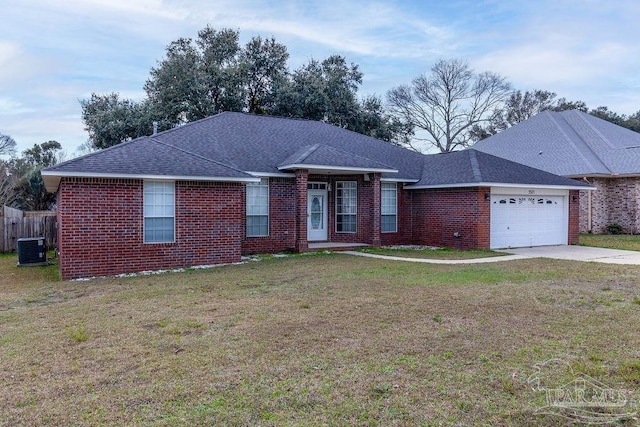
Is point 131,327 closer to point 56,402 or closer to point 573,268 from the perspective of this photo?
point 56,402

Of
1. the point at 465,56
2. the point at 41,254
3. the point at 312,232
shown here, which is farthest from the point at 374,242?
the point at 465,56

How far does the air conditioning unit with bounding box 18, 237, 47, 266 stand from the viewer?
13.9 metres

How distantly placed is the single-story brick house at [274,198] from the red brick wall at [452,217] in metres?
0.04

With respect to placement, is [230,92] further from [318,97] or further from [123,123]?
[123,123]

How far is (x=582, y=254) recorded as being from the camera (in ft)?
49.8

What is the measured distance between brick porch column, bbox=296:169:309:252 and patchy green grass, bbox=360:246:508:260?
2131mm

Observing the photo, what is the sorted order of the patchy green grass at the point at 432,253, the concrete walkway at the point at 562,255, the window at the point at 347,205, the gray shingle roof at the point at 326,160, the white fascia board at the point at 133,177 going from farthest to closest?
the window at the point at 347,205
the gray shingle roof at the point at 326,160
the patchy green grass at the point at 432,253
the concrete walkway at the point at 562,255
the white fascia board at the point at 133,177

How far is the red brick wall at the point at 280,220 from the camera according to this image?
52.3ft

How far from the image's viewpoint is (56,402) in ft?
13.4

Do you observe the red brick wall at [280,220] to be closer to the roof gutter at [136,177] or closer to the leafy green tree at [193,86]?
the roof gutter at [136,177]

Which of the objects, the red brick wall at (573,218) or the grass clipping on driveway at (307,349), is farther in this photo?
the red brick wall at (573,218)

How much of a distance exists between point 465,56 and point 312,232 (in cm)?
3261

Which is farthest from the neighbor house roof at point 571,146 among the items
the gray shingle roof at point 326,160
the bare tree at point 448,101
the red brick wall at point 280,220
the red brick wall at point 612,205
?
the red brick wall at point 280,220

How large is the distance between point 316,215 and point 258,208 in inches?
113
